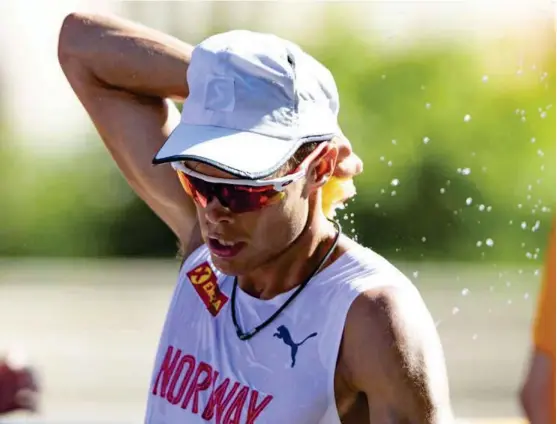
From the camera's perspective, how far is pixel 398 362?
2.43 meters

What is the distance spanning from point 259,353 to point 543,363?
0.92 m

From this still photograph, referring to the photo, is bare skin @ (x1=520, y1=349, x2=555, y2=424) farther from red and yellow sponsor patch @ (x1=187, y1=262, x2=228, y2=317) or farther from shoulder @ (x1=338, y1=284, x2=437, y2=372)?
red and yellow sponsor patch @ (x1=187, y1=262, x2=228, y2=317)

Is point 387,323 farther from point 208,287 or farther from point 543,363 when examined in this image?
point 543,363

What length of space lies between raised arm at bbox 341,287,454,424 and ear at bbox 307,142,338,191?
0.27m

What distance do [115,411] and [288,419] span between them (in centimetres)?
745

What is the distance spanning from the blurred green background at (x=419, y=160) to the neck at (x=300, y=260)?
9.31m

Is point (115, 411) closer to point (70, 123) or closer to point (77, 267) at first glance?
point (70, 123)

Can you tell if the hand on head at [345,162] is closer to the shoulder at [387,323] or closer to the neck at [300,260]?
the neck at [300,260]

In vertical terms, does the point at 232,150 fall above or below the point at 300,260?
above

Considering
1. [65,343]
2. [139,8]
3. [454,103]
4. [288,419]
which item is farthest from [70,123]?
[288,419]

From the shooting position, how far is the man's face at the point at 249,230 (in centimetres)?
253

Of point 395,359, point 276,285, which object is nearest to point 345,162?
point 276,285

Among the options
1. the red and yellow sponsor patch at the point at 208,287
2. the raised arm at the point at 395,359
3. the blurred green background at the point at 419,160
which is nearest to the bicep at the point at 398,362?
the raised arm at the point at 395,359

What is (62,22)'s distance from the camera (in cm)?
347
